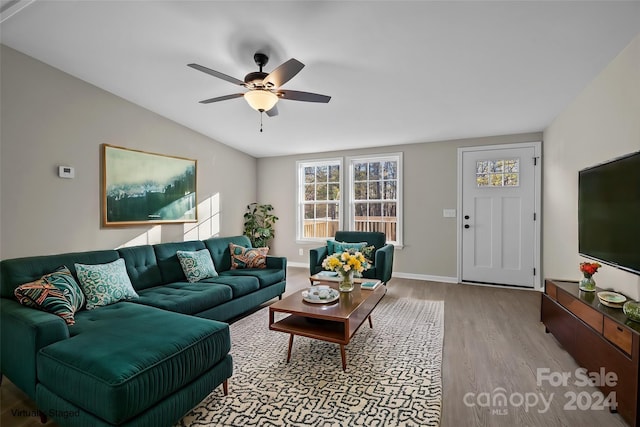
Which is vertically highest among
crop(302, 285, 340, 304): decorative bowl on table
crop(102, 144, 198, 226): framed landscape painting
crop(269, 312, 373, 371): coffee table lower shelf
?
crop(102, 144, 198, 226): framed landscape painting

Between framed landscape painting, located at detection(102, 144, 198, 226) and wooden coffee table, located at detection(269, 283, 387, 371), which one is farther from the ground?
framed landscape painting, located at detection(102, 144, 198, 226)

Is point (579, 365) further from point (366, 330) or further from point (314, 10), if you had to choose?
point (314, 10)

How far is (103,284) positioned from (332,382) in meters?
1.99

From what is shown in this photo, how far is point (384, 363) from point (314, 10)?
8.98ft

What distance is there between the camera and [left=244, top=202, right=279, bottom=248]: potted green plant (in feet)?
20.0

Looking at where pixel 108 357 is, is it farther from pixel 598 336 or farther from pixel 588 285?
pixel 588 285

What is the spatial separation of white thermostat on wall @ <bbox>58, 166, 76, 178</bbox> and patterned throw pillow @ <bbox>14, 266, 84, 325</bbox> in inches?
63.6

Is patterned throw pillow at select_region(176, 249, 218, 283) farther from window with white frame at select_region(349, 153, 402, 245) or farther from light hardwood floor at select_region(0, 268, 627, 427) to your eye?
window with white frame at select_region(349, 153, 402, 245)

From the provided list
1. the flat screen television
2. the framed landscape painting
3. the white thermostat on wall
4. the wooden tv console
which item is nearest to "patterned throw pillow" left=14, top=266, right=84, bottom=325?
the white thermostat on wall

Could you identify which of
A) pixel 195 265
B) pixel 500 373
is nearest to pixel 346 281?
pixel 500 373

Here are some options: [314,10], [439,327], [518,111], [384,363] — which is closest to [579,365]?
[439,327]

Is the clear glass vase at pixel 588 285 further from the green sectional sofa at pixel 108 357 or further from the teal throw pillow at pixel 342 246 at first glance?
the green sectional sofa at pixel 108 357

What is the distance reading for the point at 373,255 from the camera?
443 centimetres

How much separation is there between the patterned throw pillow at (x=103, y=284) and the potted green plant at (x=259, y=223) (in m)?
3.38
